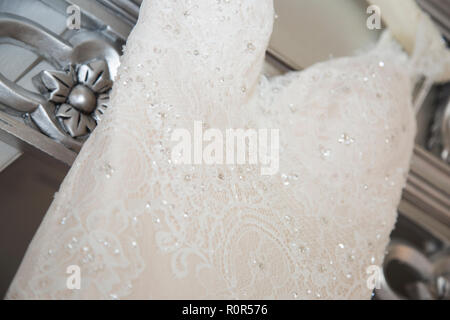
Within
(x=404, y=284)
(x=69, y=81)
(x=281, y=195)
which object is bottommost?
(x=404, y=284)

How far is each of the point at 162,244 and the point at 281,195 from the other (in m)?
0.17

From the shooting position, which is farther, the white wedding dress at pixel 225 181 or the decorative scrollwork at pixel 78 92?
the decorative scrollwork at pixel 78 92

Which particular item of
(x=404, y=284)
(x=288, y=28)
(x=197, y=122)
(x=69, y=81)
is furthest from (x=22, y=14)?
(x=404, y=284)

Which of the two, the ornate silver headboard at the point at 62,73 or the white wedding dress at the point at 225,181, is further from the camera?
→ the ornate silver headboard at the point at 62,73

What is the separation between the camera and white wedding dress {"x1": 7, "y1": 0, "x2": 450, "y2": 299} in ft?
1.40

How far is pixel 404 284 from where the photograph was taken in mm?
904

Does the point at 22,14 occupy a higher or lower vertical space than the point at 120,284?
higher

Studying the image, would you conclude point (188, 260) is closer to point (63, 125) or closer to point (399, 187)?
point (63, 125)

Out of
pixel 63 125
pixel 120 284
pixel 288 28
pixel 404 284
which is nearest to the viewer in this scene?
pixel 120 284

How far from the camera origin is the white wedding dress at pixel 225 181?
43cm

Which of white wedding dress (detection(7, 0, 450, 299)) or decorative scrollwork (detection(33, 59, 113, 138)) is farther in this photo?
decorative scrollwork (detection(33, 59, 113, 138))

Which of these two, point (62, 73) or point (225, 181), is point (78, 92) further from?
point (225, 181)

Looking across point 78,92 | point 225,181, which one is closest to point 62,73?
point 78,92

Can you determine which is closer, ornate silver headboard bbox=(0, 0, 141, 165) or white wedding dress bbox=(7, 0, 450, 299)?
white wedding dress bbox=(7, 0, 450, 299)
